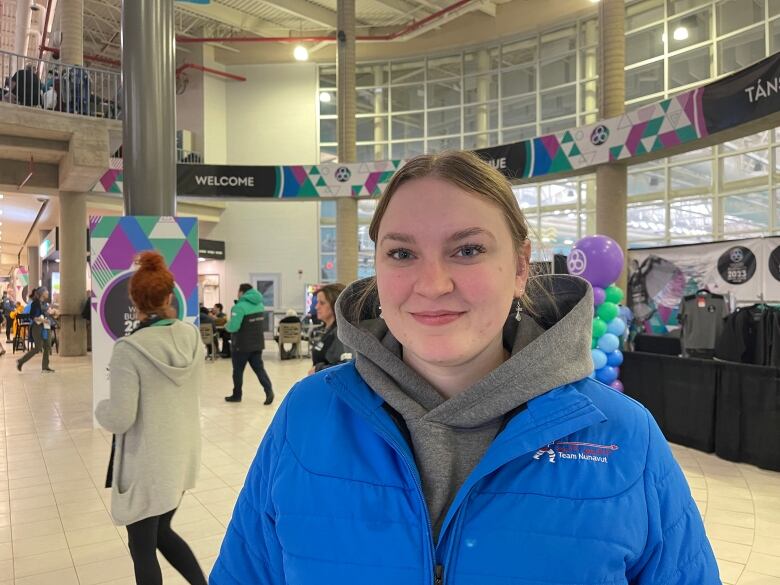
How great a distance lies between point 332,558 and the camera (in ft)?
3.05

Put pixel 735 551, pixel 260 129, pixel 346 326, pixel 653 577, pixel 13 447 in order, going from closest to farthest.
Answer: pixel 653 577 → pixel 346 326 → pixel 735 551 → pixel 13 447 → pixel 260 129

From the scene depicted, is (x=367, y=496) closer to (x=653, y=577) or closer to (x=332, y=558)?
(x=332, y=558)

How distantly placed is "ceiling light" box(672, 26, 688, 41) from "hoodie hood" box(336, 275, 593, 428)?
16.7 metres

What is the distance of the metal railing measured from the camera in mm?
9734

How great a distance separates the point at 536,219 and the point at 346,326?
1719 cm

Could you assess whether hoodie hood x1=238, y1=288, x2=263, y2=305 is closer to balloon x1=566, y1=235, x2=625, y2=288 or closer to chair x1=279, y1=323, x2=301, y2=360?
balloon x1=566, y1=235, x2=625, y2=288

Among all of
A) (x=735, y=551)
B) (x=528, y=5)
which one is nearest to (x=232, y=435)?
(x=735, y=551)

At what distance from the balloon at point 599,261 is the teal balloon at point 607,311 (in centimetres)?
26

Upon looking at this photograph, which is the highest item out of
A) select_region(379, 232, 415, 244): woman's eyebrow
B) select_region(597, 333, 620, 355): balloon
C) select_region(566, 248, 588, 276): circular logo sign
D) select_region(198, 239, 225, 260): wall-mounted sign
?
select_region(198, 239, 225, 260): wall-mounted sign

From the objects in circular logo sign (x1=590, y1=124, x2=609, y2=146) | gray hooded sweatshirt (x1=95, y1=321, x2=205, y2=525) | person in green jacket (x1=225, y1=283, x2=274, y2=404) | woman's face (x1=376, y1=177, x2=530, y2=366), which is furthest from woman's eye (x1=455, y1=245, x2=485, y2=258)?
circular logo sign (x1=590, y1=124, x2=609, y2=146)

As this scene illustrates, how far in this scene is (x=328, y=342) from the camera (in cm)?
440

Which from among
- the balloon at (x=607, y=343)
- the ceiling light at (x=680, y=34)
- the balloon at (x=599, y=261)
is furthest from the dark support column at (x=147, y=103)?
the ceiling light at (x=680, y=34)

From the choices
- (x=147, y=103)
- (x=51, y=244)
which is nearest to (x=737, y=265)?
(x=147, y=103)

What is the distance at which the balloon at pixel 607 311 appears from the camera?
19.0 ft
